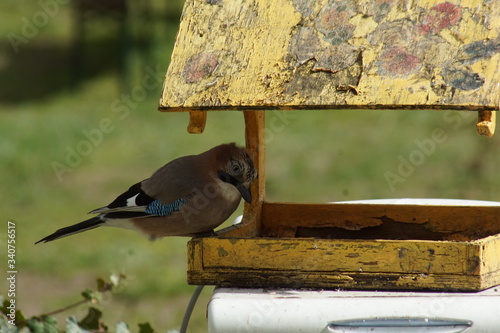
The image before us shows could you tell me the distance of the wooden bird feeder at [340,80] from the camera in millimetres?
2893

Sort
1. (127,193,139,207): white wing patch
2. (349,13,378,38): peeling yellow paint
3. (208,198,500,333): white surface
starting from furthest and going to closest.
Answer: (127,193,139,207): white wing patch < (349,13,378,38): peeling yellow paint < (208,198,500,333): white surface

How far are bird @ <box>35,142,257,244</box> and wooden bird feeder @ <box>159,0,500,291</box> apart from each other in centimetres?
22

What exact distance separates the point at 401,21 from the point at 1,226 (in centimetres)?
577

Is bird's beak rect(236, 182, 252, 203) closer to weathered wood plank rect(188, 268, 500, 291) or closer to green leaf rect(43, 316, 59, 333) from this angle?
weathered wood plank rect(188, 268, 500, 291)

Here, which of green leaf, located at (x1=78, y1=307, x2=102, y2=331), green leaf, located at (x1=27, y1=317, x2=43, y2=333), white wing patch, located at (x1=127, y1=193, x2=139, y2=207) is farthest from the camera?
green leaf, located at (x1=78, y1=307, x2=102, y2=331)

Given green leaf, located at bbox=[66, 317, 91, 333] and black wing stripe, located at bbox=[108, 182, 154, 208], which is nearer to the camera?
black wing stripe, located at bbox=[108, 182, 154, 208]

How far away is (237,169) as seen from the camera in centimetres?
359

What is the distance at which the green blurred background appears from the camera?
7.07 metres

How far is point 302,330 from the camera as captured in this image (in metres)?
2.82

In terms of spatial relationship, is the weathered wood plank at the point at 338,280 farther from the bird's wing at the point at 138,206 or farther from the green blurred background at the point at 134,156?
the green blurred background at the point at 134,156

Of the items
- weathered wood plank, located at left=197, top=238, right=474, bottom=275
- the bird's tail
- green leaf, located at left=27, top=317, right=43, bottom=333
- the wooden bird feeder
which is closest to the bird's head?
the wooden bird feeder

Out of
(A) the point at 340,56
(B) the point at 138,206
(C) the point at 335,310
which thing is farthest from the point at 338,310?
(B) the point at 138,206

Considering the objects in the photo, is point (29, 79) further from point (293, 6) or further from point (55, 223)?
point (293, 6)

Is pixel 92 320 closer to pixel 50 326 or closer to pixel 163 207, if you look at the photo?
pixel 50 326
